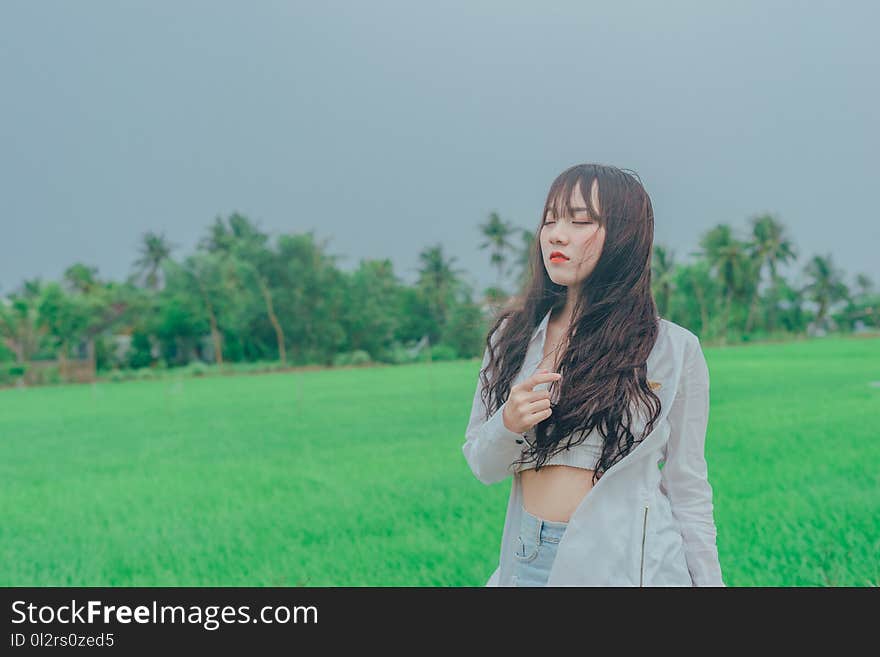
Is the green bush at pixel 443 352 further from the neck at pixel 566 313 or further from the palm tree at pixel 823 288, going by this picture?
the neck at pixel 566 313

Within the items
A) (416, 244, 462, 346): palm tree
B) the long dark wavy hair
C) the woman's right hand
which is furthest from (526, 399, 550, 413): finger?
(416, 244, 462, 346): palm tree

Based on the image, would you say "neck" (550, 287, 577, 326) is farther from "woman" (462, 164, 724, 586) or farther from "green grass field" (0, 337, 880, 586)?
"green grass field" (0, 337, 880, 586)

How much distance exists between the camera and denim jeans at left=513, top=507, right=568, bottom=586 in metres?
1.13

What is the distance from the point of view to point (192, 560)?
9.93ft

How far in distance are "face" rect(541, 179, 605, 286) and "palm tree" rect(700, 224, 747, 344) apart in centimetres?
1062

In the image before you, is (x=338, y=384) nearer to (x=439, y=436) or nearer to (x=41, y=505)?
(x=439, y=436)

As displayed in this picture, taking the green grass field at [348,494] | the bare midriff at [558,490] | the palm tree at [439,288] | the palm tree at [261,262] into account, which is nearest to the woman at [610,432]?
the bare midriff at [558,490]

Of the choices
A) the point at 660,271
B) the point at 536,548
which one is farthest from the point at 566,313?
the point at 660,271

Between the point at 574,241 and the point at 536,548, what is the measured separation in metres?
0.44

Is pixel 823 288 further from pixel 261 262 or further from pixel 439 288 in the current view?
pixel 261 262

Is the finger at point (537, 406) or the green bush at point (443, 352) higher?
the finger at point (537, 406)

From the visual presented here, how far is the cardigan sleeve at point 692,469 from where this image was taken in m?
1.12
